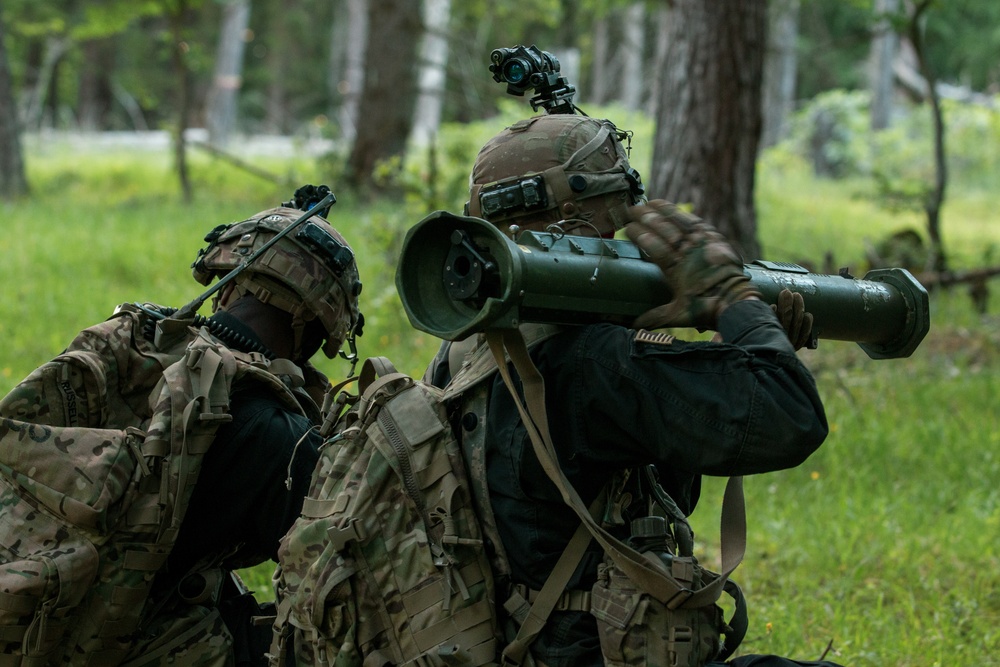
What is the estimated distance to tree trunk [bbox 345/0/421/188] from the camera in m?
12.3

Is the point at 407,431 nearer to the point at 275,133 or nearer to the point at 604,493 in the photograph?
the point at 604,493

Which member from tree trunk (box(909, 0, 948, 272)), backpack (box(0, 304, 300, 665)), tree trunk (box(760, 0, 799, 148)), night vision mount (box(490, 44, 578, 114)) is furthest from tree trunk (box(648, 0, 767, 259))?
tree trunk (box(760, 0, 799, 148))

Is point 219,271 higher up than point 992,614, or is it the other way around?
point 219,271

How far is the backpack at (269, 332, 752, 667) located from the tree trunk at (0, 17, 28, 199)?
40.1ft

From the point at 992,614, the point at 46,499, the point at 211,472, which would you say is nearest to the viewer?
the point at 46,499

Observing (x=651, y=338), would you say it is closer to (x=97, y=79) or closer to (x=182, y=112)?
(x=182, y=112)

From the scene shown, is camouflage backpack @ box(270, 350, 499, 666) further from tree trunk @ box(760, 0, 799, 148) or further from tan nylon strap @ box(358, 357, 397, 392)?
tree trunk @ box(760, 0, 799, 148)

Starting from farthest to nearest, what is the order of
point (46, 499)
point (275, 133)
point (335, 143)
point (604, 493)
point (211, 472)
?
point (275, 133)
point (335, 143)
point (211, 472)
point (46, 499)
point (604, 493)

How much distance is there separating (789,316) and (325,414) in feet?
4.02

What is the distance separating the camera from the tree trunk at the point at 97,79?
112 feet

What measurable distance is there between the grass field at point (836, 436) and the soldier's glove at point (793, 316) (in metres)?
2.08

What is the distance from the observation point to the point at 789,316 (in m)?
2.61

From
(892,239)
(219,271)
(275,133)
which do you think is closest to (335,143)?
(892,239)

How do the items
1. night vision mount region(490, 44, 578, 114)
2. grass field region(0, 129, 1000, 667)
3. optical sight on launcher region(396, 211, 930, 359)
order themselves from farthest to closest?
grass field region(0, 129, 1000, 667)
night vision mount region(490, 44, 578, 114)
optical sight on launcher region(396, 211, 930, 359)
